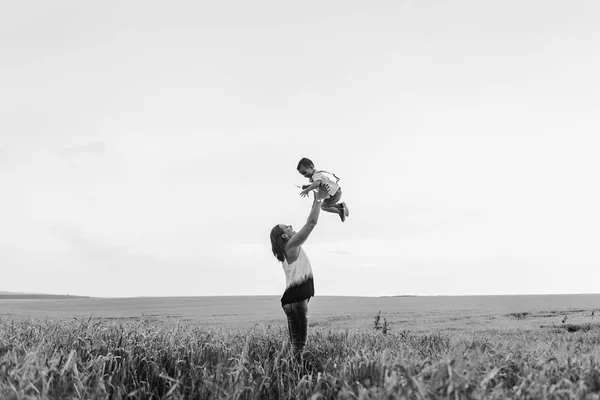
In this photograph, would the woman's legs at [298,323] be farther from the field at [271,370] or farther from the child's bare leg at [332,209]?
the child's bare leg at [332,209]

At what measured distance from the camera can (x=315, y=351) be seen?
8586 millimetres

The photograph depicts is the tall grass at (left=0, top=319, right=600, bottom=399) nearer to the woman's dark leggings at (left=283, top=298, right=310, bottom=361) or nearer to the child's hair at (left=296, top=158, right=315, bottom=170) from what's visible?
the woman's dark leggings at (left=283, top=298, right=310, bottom=361)

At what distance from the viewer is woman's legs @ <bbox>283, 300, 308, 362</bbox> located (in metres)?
7.65

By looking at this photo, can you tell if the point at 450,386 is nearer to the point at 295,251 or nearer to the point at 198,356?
the point at 295,251

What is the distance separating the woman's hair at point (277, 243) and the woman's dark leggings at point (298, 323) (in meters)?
0.63

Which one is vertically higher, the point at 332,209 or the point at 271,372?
the point at 332,209

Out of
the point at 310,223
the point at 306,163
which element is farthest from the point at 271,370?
the point at 306,163

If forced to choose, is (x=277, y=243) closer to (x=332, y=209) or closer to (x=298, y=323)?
(x=332, y=209)

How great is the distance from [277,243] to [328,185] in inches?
39.9

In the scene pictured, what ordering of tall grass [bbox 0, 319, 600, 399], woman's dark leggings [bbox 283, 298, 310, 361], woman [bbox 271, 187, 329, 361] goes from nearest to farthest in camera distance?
1. tall grass [bbox 0, 319, 600, 399]
2. woman [bbox 271, 187, 329, 361]
3. woman's dark leggings [bbox 283, 298, 310, 361]

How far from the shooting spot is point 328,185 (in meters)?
7.42

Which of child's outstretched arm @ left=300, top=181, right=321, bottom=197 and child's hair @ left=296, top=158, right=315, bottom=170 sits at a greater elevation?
child's hair @ left=296, top=158, right=315, bottom=170

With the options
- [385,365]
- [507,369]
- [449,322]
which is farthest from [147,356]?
[449,322]

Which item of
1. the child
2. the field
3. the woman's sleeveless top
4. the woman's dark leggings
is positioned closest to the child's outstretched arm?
the child
